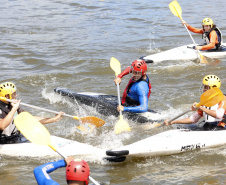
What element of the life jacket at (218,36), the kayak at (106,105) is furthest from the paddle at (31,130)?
the life jacket at (218,36)

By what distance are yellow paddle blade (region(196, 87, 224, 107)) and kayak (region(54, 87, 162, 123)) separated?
4.20ft

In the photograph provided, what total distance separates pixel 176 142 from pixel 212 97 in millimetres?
892

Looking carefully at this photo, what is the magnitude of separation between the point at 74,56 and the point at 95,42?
1.70m

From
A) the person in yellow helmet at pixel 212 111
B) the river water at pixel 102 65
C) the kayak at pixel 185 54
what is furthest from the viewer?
the kayak at pixel 185 54

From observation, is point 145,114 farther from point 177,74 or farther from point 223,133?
point 177,74

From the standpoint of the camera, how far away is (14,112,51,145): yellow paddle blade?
4.77m

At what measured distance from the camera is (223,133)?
628 cm

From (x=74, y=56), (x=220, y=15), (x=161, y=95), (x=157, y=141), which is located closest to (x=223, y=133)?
(x=157, y=141)

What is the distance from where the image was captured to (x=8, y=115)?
5574mm

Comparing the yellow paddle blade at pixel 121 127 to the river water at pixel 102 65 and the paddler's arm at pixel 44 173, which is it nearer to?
the river water at pixel 102 65

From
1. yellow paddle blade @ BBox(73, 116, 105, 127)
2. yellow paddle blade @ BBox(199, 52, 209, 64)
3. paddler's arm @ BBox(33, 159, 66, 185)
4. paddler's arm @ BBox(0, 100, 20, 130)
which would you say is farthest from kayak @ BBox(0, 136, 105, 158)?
yellow paddle blade @ BBox(199, 52, 209, 64)

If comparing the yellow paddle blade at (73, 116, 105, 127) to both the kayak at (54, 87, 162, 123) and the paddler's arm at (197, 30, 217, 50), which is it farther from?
the paddler's arm at (197, 30, 217, 50)

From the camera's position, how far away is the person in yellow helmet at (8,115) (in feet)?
18.3

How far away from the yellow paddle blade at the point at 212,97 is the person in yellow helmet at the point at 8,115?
2.14 meters
